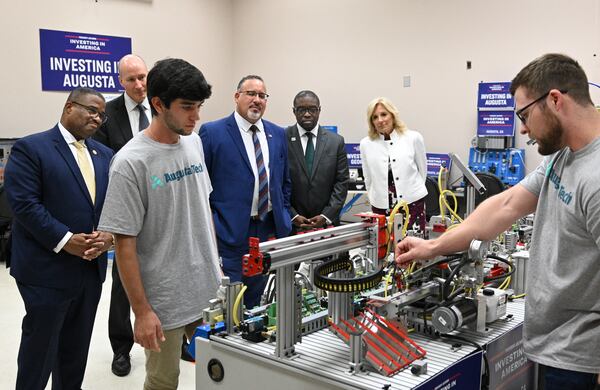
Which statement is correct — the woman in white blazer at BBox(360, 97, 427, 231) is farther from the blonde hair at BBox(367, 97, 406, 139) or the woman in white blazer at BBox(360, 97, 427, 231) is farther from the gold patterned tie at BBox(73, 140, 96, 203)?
the gold patterned tie at BBox(73, 140, 96, 203)

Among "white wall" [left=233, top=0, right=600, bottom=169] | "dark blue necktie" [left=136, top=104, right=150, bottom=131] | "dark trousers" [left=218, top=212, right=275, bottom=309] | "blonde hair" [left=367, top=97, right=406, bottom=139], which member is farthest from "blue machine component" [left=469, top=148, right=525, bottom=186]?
"dark blue necktie" [left=136, top=104, right=150, bottom=131]

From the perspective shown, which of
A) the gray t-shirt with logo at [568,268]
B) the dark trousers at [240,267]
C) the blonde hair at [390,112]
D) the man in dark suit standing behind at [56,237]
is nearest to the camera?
the gray t-shirt with logo at [568,268]

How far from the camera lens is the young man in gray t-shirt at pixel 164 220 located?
1.68 m

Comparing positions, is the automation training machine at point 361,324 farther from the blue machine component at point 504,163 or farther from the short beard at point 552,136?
the blue machine component at point 504,163

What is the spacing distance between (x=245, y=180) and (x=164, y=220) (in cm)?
113

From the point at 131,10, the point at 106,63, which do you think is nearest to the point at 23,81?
the point at 106,63

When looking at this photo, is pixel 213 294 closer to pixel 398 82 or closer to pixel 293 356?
pixel 293 356

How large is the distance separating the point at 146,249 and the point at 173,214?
140 mm

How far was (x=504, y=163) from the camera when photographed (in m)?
5.59

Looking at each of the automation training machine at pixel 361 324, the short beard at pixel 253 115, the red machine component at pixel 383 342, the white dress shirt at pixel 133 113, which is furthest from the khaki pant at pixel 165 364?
the white dress shirt at pixel 133 113

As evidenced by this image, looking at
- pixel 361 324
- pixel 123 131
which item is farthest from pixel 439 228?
pixel 123 131

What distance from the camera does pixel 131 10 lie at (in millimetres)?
6902

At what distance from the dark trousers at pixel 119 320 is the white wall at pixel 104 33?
3.93 meters

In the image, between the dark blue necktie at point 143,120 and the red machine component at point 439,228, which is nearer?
the red machine component at point 439,228
